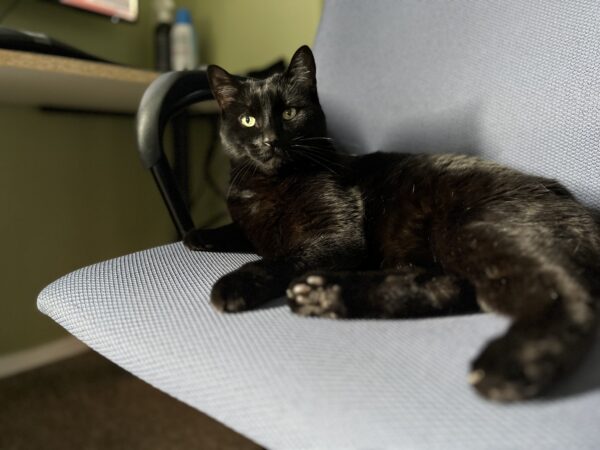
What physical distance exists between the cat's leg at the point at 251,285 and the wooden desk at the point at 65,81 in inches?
22.5

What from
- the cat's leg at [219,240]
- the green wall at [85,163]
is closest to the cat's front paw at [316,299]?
the cat's leg at [219,240]

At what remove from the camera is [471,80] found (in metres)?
0.88

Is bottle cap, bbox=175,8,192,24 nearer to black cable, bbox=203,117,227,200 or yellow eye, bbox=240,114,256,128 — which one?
black cable, bbox=203,117,227,200

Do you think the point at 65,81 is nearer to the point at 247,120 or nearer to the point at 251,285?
the point at 247,120

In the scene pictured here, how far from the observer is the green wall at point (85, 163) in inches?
55.9

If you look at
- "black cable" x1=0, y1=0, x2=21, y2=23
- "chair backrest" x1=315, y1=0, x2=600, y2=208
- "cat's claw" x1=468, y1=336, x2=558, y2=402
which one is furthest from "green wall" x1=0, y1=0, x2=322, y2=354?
"cat's claw" x1=468, y1=336, x2=558, y2=402

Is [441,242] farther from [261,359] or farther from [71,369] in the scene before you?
[71,369]

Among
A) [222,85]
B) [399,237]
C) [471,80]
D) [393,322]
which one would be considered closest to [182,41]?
[222,85]

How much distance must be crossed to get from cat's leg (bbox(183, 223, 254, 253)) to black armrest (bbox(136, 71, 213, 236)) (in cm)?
2

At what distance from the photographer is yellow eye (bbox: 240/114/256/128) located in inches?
34.5

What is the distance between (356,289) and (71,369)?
1.34 m

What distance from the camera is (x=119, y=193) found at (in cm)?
168

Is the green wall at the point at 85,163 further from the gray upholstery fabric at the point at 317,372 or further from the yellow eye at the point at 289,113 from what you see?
the gray upholstery fabric at the point at 317,372

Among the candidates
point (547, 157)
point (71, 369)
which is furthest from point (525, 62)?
point (71, 369)
